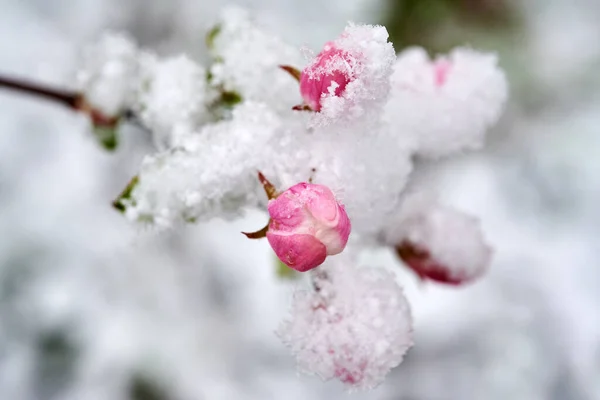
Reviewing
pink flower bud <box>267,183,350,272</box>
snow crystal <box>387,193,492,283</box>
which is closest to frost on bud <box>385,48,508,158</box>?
snow crystal <box>387,193,492,283</box>

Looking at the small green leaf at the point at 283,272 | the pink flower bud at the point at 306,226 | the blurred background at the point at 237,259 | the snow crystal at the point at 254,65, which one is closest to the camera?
the pink flower bud at the point at 306,226

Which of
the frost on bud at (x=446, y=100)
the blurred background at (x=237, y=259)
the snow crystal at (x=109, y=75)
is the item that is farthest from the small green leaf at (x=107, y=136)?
the blurred background at (x=237, y=259)

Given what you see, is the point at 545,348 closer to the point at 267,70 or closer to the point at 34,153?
the point at 267,70

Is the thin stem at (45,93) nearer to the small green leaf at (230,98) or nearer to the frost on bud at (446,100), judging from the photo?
the small green leaf at (230,98)

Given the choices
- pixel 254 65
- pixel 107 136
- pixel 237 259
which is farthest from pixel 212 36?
pixel 237 259

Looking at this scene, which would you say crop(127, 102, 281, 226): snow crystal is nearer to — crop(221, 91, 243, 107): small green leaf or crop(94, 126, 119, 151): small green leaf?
crop(221, 91, 243, 107): small green leaf

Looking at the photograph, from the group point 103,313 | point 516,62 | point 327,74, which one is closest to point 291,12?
point 516,62
